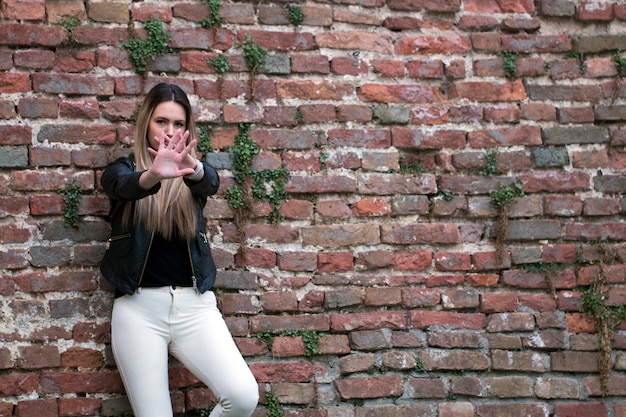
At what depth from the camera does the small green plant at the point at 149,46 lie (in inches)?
135

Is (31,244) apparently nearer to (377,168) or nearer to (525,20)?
(377,168)

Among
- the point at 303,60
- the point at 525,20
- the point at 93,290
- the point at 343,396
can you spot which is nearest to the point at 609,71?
the point at 525,20

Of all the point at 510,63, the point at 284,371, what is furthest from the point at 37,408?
the point at 510,63

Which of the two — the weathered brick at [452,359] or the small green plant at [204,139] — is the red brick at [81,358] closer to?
the small green plant at [204,139]

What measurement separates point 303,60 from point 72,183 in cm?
124

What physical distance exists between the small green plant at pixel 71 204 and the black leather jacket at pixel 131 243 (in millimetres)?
264

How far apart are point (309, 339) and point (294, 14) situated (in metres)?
1.58

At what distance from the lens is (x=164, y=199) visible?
304cm

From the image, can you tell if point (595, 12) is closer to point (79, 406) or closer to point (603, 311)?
point (603, 311)

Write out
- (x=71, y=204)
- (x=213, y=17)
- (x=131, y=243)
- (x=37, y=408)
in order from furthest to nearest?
(x=213, y=17) → (x=71, y=204) → (x=37, y=408) → (x=131, y=243)

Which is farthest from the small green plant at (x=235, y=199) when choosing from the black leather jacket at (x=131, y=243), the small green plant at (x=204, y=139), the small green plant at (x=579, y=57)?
the small green plant at (x=579, y=57)

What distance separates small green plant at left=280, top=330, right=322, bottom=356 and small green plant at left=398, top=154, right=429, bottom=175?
911 mm

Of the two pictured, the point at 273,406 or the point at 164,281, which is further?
the point at 273,406

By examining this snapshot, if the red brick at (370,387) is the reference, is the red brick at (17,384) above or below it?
above
